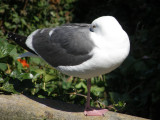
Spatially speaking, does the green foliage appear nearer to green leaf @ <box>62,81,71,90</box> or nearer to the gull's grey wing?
→ green leaf @ <box>62,81,71,90</box>

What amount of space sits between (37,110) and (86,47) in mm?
647

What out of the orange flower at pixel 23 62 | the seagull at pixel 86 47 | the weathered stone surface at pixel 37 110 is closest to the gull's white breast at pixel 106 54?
the seagull at pixel 86 47

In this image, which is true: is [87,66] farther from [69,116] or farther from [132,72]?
[132,72]

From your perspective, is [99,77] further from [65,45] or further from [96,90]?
[65,45]

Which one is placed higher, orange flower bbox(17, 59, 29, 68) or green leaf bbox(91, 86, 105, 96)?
orange flower bbox(17, 59, 29, 68)

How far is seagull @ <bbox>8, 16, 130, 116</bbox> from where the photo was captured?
193 centimetres

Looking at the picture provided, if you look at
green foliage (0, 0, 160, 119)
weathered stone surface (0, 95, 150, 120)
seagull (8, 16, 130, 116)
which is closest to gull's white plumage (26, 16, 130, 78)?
seagull (8, 16, 130, 116)

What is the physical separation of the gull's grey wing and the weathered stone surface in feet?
1.20

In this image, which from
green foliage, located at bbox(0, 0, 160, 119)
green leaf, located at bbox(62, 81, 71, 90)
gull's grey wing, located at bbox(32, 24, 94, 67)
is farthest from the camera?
green leaf, located at bbox(62, 81, 71, 90)

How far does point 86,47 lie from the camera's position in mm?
2031

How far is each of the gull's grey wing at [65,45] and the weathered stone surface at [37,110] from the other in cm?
37

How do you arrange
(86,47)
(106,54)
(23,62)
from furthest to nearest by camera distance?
(23,62)
(86,47)
(106,54)

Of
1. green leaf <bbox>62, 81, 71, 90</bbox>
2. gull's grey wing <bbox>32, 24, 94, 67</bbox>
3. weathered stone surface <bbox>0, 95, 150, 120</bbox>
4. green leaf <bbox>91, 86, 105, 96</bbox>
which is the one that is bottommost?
weathered stone surface <bbox>0, 95, 150, 120</bbox>

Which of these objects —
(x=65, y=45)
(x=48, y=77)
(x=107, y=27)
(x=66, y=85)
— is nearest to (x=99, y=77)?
(x=66, y=85)
